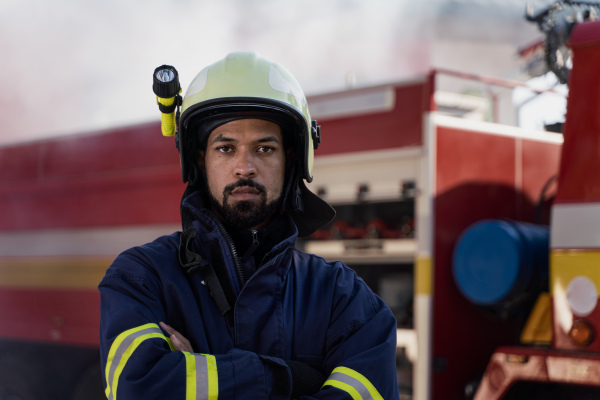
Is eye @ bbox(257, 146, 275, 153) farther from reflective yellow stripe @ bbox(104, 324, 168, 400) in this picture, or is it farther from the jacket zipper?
reflective yellow stripe @ bbox(104, 324, 168, 400)

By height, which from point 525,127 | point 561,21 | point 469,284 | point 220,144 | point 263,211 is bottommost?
point 469,284

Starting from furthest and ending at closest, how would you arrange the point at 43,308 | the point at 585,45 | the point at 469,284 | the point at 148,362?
the point at 43,308 < the point at 469,284 < the point at 585,45 < the point at 148,362

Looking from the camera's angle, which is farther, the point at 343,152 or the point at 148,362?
the point at 343,152

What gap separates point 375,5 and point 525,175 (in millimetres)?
10499

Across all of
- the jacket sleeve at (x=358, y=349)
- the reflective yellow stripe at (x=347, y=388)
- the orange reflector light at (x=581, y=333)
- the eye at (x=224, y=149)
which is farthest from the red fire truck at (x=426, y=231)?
the eye at (x=224, y=149)

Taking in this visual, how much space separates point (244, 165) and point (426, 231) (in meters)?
2.13

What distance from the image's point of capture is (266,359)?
155 cm

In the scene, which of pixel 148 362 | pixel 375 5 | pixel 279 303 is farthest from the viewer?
pixel 375 5

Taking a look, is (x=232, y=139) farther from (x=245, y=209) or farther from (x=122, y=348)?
(x=122, y=348)

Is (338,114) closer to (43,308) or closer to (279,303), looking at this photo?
(279,303)

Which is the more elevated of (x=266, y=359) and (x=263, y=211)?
(x=263, y=211)

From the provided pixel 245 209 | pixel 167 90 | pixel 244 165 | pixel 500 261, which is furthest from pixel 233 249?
pixel 500 261

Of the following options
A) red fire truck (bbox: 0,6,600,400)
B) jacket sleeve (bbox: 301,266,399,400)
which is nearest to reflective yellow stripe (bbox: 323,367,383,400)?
jacket sleeve (bbox: 301,266,399,400)

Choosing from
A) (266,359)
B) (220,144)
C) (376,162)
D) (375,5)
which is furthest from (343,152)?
(375,5)
